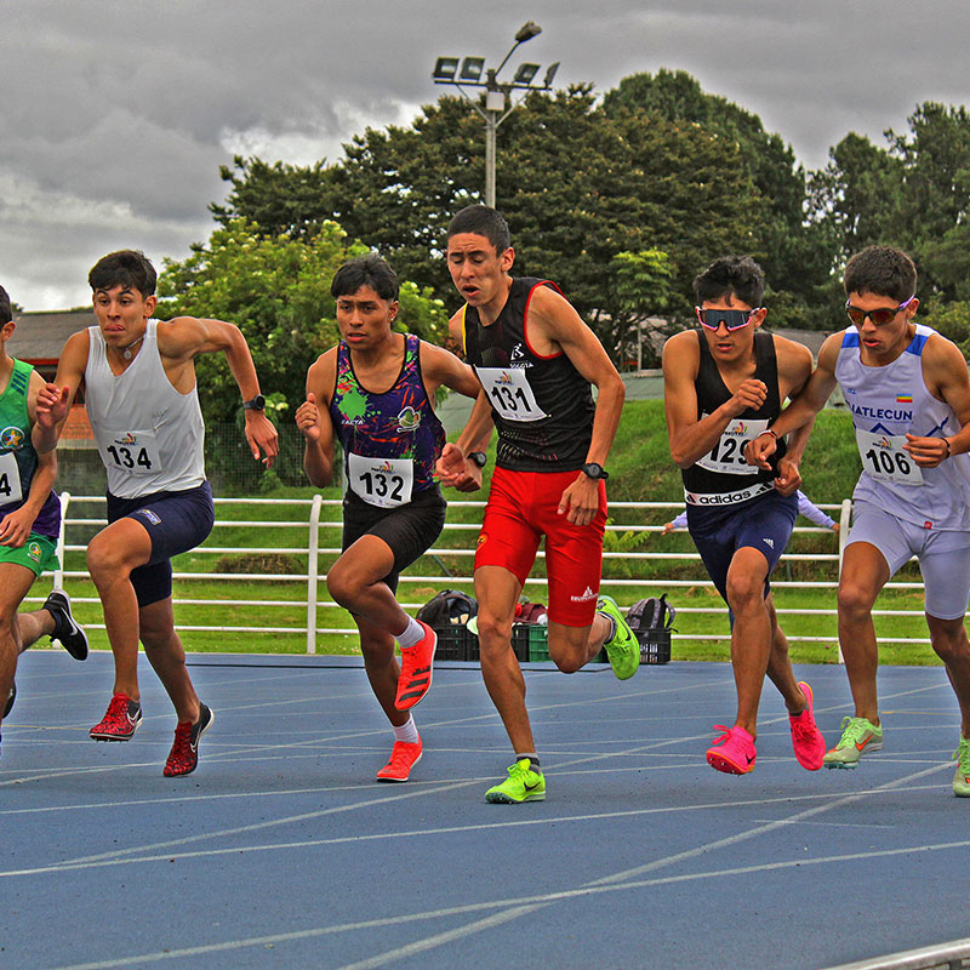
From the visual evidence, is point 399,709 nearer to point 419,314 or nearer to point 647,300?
point 419,314

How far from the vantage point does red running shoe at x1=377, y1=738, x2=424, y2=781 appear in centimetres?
630

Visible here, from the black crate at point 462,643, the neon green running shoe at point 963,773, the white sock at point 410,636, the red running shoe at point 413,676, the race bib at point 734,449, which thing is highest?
the race bib at point 734,449

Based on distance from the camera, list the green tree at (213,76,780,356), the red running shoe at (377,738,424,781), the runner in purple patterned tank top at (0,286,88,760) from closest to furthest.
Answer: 1. the runner in purple patterned tank top at (0,286,88,760)
2. the red running shoe at (377,738,424,781)
3. the green tree at (213,76,780,356)

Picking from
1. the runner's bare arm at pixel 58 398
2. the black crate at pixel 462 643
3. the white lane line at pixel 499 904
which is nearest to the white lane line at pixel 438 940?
the white lane line at pixel 499 904

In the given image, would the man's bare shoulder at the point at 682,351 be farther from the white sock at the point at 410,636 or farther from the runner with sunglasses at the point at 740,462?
the white sock at the point at 410,636

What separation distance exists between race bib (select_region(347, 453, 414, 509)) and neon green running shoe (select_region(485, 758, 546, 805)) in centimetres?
127

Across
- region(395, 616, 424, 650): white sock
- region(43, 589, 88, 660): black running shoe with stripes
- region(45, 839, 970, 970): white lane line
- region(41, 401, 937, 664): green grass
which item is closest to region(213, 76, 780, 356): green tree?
region(41, 401, 937, 664): green grass

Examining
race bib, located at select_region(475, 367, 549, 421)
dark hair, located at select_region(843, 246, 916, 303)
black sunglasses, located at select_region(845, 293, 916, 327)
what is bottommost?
race bib, located at select_region(475, 367, 549, 421)

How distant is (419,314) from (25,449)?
82.6ft

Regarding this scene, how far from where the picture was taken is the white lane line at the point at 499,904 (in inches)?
134

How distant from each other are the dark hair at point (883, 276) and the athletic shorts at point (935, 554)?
0.91 m

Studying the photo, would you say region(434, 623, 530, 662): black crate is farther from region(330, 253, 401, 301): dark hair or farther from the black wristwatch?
the black wristwatch

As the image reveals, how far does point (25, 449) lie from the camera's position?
629 centimetres

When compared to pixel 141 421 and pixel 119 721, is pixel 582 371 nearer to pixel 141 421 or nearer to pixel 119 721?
pixel 141 421
